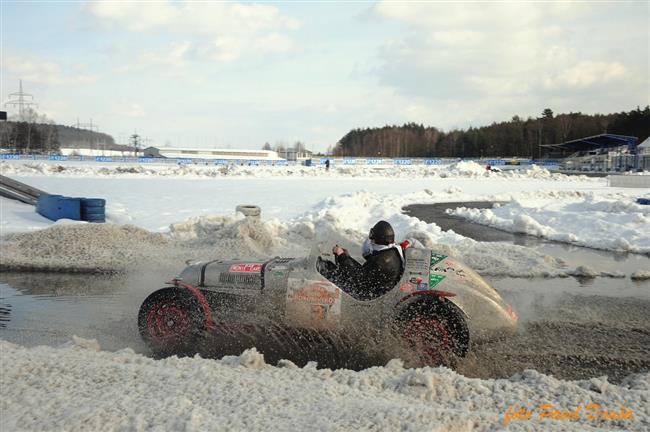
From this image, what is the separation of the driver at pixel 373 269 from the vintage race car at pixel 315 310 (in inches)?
3.5

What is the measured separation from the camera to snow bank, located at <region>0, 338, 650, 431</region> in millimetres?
3738

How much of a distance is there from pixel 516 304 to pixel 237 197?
62.5ft

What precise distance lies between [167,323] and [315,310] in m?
1.78

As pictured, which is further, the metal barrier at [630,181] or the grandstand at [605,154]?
the grandstand at [605,154]

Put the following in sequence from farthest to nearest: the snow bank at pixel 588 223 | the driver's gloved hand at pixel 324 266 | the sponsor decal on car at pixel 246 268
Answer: the snow bank at pixel 588 223 < the sponsor decal on car at pixel 246 268 < the driver's gloved hand at pixel 324 266

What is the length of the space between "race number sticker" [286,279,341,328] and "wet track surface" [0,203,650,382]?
0.29 m

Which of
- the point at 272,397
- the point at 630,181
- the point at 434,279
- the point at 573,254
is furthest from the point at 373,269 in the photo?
the point at 630,181

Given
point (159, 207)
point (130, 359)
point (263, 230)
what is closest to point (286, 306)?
point (130, 359)

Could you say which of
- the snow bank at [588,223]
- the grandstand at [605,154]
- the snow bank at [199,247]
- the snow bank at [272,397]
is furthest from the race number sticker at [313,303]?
the grandstand at [605,154]

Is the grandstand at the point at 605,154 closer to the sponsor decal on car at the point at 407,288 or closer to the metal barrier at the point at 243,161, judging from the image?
the metal barrier at the point at 243,161

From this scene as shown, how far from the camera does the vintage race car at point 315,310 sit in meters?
5.80

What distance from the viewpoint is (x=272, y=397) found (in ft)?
13.8

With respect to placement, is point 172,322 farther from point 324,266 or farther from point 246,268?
point 324,266

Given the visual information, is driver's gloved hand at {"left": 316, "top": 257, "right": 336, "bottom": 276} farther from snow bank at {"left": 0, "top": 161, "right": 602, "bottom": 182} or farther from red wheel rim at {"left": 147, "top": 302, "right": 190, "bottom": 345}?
snow bank at {"left": 0, "top": 161, "right": 602, "bottom": 182}
